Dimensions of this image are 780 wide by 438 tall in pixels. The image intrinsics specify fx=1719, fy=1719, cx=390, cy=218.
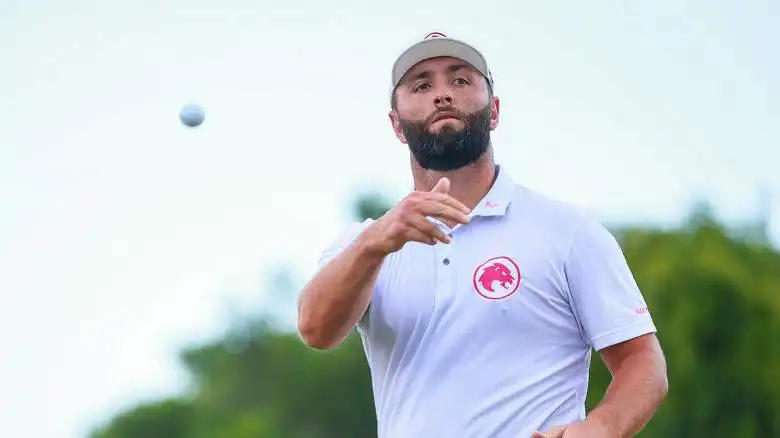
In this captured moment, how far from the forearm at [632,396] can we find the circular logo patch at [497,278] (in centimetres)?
43

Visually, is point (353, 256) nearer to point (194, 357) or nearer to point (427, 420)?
point (427, 420)

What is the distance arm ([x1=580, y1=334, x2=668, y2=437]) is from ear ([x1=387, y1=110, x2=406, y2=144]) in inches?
39.5

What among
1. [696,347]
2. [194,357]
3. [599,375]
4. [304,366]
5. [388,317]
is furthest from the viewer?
[304,366]

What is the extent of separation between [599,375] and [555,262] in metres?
28.2

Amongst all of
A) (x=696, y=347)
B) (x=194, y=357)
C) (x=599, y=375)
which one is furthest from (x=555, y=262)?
(x=194, y=357)

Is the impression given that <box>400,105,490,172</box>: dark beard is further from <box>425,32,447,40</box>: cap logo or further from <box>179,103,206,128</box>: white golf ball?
<box>179,103,206,128</box>: white golf ball

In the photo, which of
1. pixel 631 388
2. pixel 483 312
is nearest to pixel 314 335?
pixel 483 312

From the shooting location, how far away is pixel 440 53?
5703 mm

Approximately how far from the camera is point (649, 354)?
530 centimetres

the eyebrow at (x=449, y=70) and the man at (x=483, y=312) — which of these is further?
the eyebrow at (x=449, y=70)

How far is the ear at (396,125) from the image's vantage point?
18.8ft

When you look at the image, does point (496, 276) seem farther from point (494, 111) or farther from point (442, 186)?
point (494, 111)

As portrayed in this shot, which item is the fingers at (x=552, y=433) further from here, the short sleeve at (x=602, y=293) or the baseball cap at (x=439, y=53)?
the baseball cap at (x=439, y=53)

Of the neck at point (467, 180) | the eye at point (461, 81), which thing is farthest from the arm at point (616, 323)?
the eye at point (461, 81)
